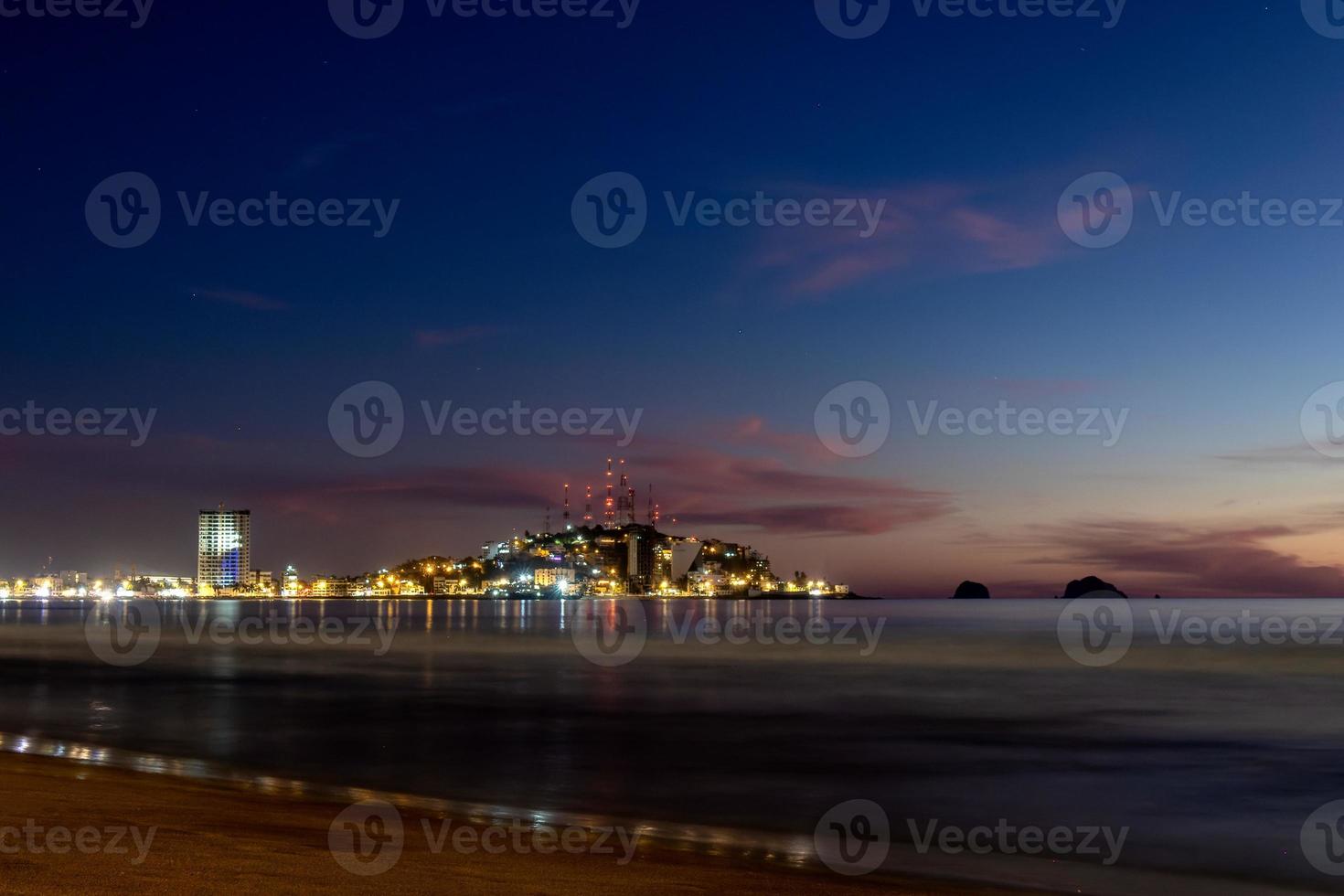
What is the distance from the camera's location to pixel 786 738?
27234mm

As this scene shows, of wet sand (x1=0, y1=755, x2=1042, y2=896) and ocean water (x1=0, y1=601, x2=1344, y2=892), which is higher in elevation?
wet sand (x1=0, y1=755, x2=1042, y2=896)

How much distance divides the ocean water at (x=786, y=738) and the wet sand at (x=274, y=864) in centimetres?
252

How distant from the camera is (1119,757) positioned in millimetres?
25453

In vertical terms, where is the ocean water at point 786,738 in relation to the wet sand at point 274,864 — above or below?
below

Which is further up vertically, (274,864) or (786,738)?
(274,864)

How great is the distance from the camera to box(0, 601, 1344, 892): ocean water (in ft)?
57.4

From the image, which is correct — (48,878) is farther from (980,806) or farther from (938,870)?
(980,806)

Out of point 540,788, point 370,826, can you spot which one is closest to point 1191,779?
point 540,788

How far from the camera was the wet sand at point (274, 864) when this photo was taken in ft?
29.2

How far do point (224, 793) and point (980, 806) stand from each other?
460 inches

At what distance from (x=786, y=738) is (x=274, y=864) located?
61.8 feet

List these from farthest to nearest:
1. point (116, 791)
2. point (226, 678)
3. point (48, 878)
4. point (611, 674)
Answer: point (611, 674) < point (226, 678) < point (116, 791) < point (48, 878)

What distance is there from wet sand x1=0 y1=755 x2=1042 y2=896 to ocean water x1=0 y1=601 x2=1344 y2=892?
2.52 m

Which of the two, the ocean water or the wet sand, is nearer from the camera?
the wet sand
